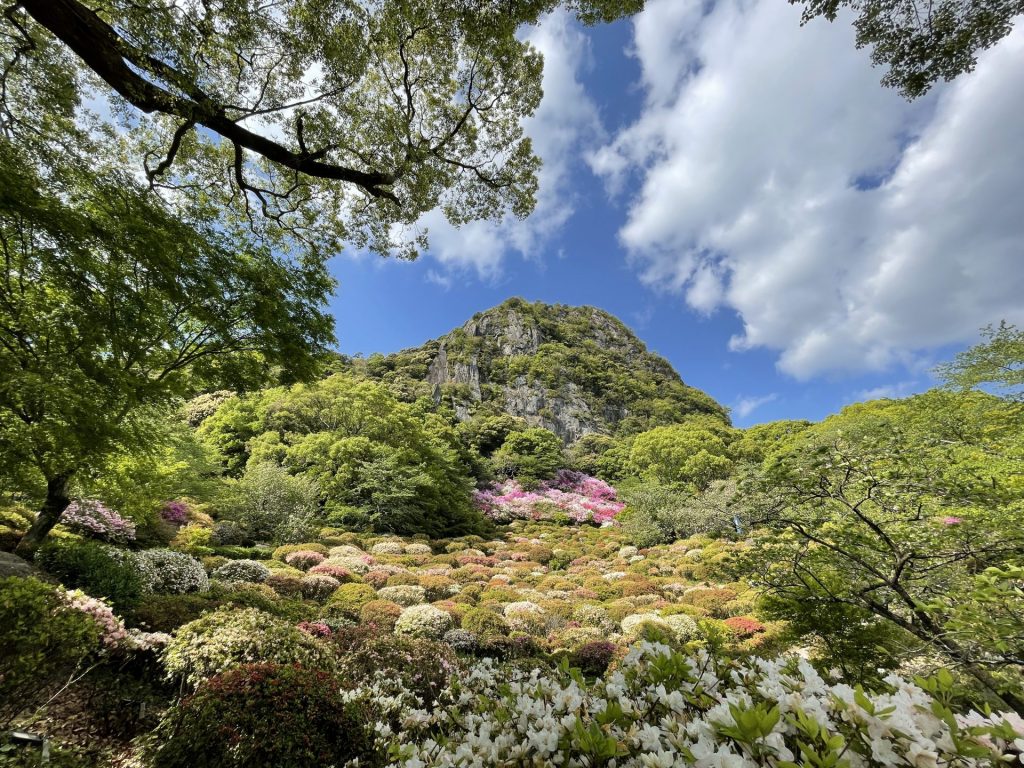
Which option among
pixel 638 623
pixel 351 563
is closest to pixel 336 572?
pixel 351 563

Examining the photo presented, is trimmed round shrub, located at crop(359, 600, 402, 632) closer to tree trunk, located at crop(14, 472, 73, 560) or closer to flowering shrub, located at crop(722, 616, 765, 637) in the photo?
tree trunk, located at crop(14, 472, 73, 560)

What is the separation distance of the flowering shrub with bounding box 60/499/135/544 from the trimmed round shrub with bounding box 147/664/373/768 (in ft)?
28.4

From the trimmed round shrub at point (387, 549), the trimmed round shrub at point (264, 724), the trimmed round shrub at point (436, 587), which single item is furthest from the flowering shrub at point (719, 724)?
the trimmed round shrub at point (387, 549)

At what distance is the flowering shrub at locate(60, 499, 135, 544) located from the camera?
30.2 ft

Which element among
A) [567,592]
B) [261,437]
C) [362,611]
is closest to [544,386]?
[261,437]

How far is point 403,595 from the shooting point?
32.8 ft

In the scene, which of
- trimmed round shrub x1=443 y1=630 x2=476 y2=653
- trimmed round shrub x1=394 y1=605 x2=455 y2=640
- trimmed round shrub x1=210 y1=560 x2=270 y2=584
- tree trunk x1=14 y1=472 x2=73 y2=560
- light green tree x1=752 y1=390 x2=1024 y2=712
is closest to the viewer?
light green tree x1=752 y1=390 x2=1024 y2=712

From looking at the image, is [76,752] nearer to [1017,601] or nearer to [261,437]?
[1017,601]

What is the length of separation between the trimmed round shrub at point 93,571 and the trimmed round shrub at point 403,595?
4.74 meters

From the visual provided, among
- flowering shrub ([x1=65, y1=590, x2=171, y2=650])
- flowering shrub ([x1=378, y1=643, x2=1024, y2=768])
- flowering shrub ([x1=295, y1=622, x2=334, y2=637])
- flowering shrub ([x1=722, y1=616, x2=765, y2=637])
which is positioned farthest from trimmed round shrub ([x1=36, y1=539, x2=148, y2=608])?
flowering shrub ([x1=722, y1=616, x2=765, y2=637])

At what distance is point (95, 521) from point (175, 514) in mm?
4763

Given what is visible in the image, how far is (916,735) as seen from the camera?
946mm

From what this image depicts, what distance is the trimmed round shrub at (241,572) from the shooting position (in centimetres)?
909

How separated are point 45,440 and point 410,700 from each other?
499 cm
